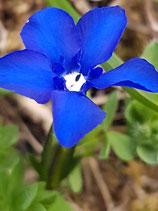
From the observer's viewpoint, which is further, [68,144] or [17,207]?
[17,207]

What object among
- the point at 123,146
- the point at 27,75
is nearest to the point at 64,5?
the point at 27,75

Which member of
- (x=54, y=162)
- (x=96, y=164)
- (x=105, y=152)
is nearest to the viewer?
(x=54, y=162)

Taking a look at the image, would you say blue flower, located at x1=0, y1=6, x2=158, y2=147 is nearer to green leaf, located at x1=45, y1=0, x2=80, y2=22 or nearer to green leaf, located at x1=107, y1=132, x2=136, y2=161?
green leaf, located at x1=45, y1=0, x2=80, y2=22

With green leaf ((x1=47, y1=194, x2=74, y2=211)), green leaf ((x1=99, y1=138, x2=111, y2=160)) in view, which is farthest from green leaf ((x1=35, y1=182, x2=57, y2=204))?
green leaf ((x1=99, y1=138, x2=111, y2=160))

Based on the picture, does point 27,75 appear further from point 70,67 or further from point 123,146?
point 123,146

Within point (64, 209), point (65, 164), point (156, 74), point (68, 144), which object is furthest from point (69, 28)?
point (64, 209)

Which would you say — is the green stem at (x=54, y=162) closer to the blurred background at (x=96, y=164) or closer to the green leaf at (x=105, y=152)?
the green leaf at (x=105, y=152)

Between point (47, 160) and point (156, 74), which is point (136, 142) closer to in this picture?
point (47, 160)
